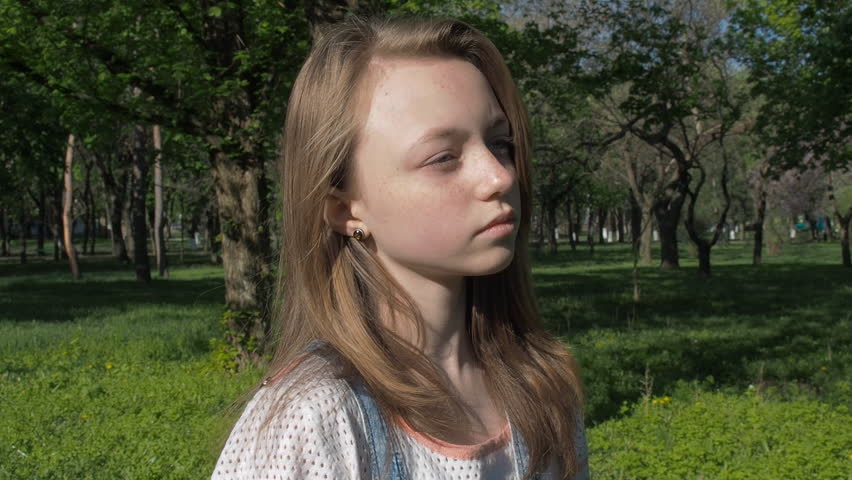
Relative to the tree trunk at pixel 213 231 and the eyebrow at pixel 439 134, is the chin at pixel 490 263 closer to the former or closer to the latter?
the eyebrow at pixel 439 134

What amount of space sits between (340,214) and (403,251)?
0.51 ft

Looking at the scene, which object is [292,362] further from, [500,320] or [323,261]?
[500,320]

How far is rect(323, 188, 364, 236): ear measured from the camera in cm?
154

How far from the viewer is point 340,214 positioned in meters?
1.56

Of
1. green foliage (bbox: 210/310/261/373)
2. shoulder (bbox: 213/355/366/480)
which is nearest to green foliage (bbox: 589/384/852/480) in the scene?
green foliage (bbox: 210/310/261/373)

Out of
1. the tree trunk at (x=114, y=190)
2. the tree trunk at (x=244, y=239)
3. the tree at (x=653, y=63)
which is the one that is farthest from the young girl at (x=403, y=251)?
the tree trunk at (x=114, y=190)

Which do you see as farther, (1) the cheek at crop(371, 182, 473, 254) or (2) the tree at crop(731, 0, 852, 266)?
(2) the tree at crop(731, 0, 852, 266)

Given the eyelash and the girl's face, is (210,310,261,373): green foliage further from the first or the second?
the girl's face

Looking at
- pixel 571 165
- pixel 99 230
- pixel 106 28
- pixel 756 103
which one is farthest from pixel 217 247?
pixel 99 230

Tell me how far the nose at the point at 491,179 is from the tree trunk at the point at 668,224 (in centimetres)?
2244

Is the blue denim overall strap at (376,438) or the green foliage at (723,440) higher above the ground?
the blue denim overall strap at (376,438)

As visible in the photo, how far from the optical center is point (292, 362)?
54.8 inches

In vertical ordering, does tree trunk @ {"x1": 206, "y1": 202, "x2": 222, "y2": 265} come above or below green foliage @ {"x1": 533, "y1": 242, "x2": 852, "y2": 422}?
above

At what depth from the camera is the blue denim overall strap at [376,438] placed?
1274 mm
